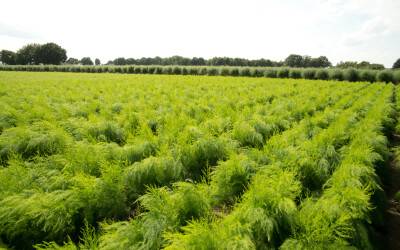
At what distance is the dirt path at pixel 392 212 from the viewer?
15.7ft

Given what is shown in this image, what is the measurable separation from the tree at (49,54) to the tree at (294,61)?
90.3 m

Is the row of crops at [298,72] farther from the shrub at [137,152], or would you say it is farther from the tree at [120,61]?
the tree at [120,61]

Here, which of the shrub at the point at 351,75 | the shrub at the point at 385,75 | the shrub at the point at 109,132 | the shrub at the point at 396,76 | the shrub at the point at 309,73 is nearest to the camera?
the shrub at the point at 109,132

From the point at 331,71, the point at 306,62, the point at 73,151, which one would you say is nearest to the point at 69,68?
the point at 331,71

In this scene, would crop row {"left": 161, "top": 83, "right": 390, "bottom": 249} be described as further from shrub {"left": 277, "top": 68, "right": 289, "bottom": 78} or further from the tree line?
the tree line

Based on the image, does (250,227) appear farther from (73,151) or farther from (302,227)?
(73,151)

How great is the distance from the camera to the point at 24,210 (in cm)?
365

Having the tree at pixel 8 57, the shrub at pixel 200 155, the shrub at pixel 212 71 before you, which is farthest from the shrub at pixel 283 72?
the tree at pixel 8 57

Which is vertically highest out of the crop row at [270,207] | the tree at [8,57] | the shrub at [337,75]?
the tree at [8,57]

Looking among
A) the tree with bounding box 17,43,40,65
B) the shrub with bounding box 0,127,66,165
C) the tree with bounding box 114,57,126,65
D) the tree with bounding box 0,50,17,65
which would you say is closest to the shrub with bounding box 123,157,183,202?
the shrub with bounding box 0,127,66,165

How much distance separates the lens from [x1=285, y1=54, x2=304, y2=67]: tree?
4385 inches

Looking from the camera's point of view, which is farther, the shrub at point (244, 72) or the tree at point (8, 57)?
the tree at point (8, 57)

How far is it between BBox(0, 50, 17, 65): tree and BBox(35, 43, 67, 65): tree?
10970 mm

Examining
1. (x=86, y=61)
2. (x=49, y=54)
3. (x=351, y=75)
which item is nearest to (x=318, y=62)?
(x=351, y=75)
